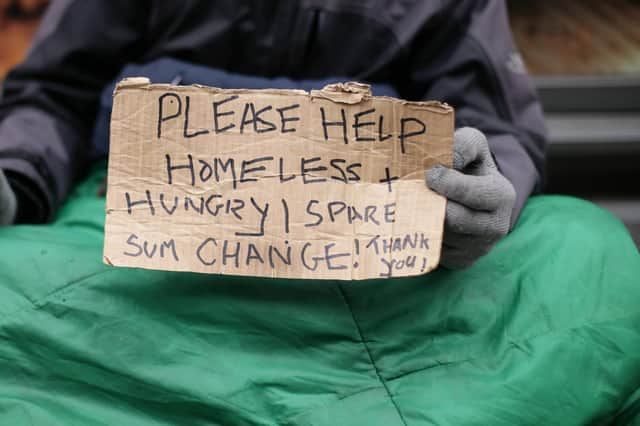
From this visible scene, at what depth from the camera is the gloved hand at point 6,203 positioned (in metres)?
0.87

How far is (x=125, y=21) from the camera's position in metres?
1.10

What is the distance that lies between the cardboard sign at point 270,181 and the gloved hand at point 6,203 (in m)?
0.21

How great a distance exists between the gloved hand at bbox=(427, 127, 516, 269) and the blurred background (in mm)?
887

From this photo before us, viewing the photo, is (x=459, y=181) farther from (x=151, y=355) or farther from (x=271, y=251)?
(x=151, y=355)

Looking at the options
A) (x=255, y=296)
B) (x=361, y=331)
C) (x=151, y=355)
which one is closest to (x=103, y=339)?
(x=151, y=355)

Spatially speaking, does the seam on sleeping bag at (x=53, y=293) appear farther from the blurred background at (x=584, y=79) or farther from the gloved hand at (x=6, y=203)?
the blurred background at (x=584, y=79)

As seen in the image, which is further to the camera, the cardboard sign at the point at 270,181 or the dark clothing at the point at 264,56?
the dark clothing at the point at 264,56

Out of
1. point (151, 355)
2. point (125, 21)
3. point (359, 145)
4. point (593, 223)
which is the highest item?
point (125, 21)

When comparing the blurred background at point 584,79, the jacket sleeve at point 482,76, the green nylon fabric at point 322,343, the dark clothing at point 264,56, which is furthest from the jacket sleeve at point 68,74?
the blurred background at point 584,79

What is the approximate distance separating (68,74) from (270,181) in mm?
518

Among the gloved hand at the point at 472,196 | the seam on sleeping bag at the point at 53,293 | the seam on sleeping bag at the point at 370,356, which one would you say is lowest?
the seam on sleeping bag at the point at 370,356

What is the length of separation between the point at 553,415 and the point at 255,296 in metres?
0.33

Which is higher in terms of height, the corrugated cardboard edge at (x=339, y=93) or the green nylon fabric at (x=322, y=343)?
the corrugated cardboard edge at (x=339, y=93)

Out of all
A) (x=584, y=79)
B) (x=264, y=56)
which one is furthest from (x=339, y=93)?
(x=584, y=79)
